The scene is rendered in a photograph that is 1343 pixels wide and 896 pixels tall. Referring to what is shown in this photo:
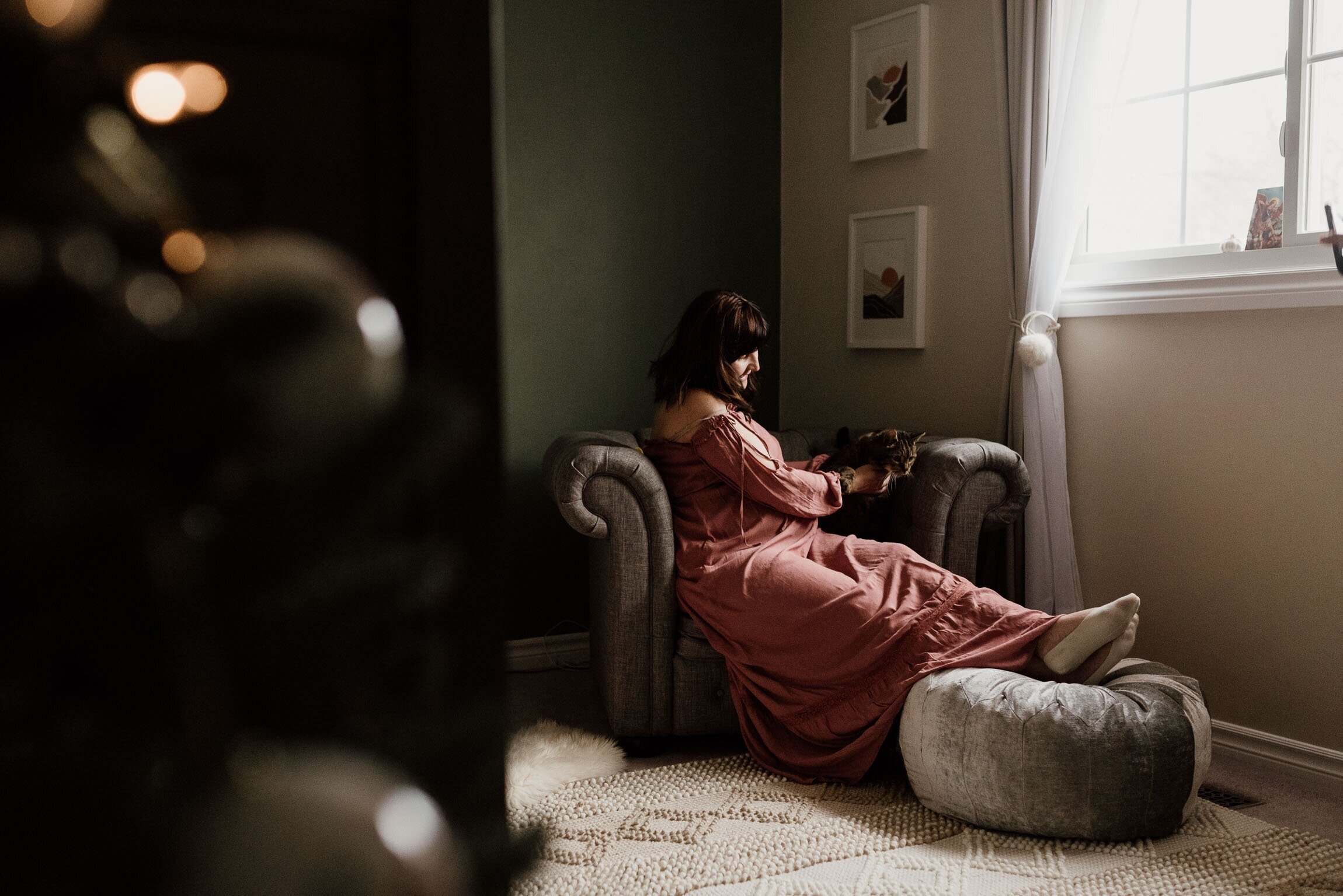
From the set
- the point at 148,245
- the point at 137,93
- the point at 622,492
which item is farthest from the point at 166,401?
the point at 622,492

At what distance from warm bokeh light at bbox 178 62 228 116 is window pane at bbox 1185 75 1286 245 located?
2852 mm

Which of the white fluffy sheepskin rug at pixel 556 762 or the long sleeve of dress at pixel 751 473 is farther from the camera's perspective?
the long sleeve of dress at pixel 751 473

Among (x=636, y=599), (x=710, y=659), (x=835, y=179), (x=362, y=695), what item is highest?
(x=835, y=179)

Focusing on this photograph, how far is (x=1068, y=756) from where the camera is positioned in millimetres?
2068

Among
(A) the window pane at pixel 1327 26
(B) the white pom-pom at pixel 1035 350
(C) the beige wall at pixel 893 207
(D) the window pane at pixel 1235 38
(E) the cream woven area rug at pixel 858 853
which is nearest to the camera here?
(E) the cream woven area rug at pixel 858 853

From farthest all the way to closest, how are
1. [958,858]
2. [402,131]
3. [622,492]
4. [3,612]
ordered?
[622,492] → [958,858] → [402,131] → [3,612]

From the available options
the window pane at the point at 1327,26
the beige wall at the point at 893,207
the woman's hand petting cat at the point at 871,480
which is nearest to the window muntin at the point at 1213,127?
the window pane at the point at 1327,26

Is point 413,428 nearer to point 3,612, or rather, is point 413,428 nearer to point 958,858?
point 3,612

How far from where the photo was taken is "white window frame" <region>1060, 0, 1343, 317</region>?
2.54 metres

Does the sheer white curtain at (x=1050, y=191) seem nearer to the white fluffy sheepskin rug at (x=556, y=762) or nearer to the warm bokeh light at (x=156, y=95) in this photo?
the white fluffy sheepskin rug at (x=556, y=762)

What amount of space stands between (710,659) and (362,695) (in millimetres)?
2300

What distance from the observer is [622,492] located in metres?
2.72

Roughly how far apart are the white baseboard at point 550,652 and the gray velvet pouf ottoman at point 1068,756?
183 centimetres

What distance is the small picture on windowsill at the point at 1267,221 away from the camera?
267 cm
